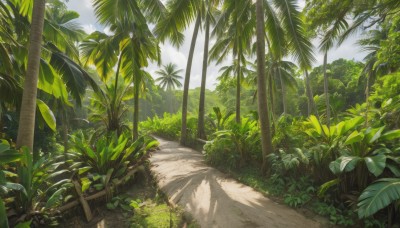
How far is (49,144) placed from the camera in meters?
14.5

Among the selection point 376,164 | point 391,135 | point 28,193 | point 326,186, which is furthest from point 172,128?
point 376,164

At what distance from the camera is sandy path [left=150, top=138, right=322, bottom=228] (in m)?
4.24

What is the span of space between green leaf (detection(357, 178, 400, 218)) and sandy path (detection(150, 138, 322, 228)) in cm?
85

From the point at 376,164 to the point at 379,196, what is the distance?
0.51 metres

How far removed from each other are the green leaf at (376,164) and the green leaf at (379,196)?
0.17 meters

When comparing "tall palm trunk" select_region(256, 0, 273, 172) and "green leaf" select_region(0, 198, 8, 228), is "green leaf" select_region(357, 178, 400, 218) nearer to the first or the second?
"tall palm trunk" select_region(256, 0, 273, 172)

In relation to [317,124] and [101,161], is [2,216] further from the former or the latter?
[317,124]

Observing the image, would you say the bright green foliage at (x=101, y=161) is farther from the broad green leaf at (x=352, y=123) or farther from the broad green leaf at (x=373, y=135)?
the broad green leaf at (x=373, y=135)

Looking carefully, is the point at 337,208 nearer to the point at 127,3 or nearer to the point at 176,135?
the point at 127,3

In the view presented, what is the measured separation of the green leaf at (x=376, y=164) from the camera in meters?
3.68

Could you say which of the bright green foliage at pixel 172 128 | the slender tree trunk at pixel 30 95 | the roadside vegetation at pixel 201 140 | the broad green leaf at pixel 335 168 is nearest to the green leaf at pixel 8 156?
the roadside vegetation at pixel 201 140

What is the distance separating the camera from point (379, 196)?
Answer: 3.47 m

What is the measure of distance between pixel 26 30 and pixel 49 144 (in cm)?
1009

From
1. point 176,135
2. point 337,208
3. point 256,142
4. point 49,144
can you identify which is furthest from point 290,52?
point 49,144
